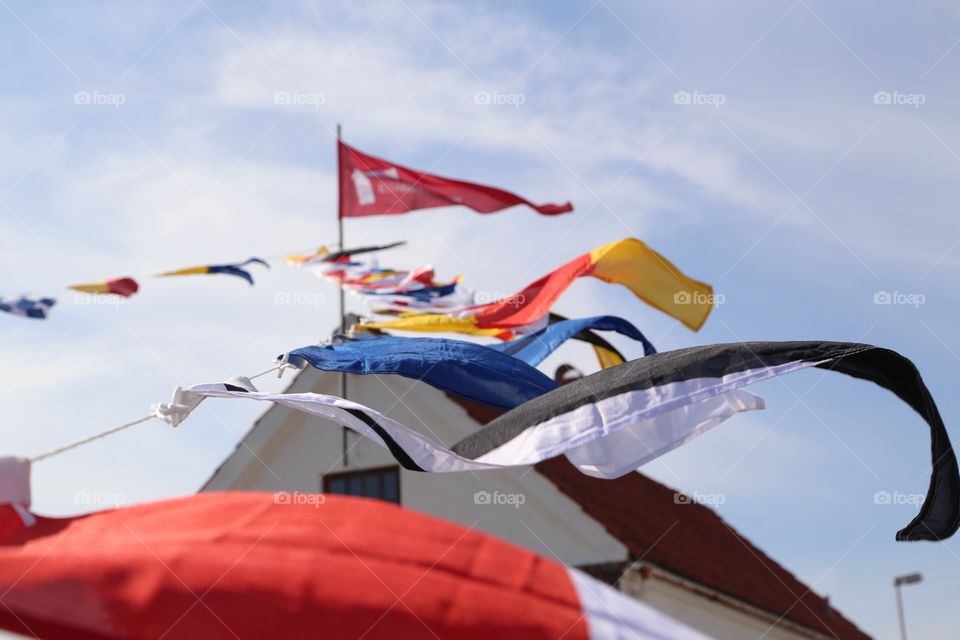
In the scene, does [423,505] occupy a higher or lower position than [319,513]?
lower

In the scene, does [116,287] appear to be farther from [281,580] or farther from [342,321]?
[281,580]

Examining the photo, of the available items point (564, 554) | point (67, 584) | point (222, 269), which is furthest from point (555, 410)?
point (222, 269)

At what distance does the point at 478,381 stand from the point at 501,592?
3987 mm

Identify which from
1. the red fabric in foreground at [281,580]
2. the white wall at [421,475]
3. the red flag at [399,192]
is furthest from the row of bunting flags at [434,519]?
the white wall at [421,475]

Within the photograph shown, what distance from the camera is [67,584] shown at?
3701 mm

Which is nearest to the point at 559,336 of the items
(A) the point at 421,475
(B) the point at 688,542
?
(A) the point at 421,475

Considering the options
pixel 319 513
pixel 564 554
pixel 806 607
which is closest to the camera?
pixel 319 513

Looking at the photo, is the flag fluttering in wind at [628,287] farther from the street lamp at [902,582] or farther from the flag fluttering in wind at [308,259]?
the street lamp at [902,582]

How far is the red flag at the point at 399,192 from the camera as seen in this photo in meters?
13.5

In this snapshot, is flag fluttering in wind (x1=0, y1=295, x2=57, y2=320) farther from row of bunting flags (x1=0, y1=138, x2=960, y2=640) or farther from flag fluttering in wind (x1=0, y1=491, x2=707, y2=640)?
flag fluttering in wind (x1=0, y1=491, x2=707, y2=640)

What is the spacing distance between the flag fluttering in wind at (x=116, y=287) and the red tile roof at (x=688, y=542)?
3.81 meters

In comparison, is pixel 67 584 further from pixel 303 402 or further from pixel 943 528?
pixel 943 528

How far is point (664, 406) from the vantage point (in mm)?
5875

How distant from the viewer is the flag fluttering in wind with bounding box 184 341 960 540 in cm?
577
